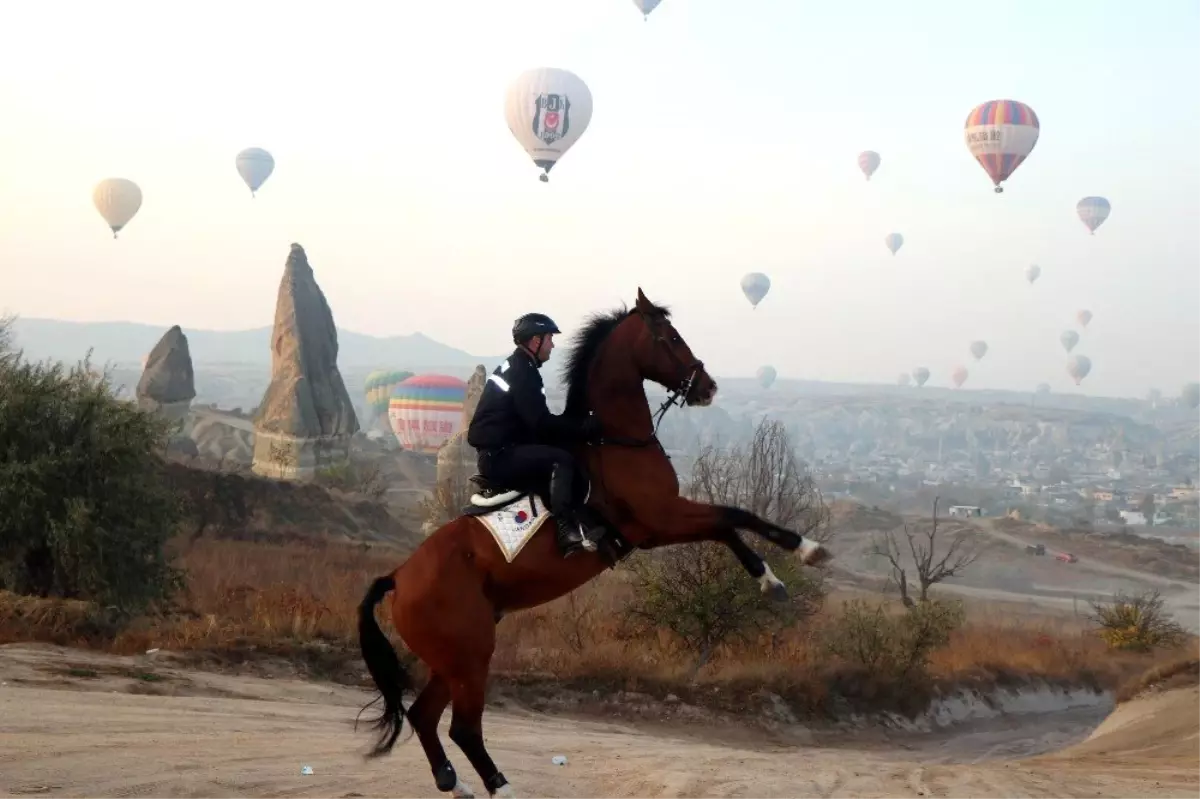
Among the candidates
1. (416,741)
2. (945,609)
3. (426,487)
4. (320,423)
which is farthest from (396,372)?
(416,741)

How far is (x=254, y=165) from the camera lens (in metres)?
108

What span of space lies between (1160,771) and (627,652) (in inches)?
468

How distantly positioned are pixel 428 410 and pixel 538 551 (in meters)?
123

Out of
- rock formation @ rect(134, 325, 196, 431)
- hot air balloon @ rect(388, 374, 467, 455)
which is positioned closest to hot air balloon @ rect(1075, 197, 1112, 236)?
hot air balloon @ rect(388, 374, 467, 455)

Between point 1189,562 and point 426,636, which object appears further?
point 1189,562

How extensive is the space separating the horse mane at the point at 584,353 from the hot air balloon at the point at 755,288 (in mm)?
115966

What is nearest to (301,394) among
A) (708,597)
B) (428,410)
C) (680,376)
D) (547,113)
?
(547,113)

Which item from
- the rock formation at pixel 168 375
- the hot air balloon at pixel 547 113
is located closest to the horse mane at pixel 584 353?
the hot air balloon at pixel 547 113

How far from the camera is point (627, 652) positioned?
75.4ft

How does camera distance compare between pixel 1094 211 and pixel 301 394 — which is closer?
pixel 301 394

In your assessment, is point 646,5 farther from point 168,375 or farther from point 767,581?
point 767,581

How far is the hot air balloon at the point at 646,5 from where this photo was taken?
275 ft

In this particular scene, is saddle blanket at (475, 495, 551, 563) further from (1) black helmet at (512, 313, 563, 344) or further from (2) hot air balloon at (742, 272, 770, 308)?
(2) hot air balloon at (742, 272, 770, 308)

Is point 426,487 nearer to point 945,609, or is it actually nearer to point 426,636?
point 945,609
